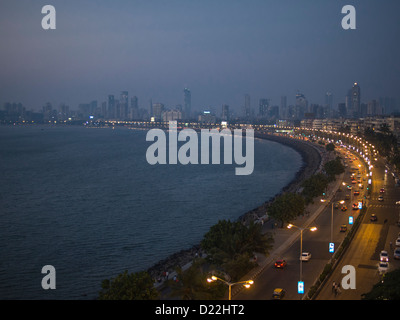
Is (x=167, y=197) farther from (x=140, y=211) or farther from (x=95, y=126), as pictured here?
(x=95, y=126)

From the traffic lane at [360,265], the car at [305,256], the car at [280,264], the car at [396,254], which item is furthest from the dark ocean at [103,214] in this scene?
the car at [396,254]

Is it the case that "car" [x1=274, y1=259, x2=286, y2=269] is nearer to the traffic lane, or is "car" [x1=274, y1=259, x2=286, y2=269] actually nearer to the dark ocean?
the traffic lane

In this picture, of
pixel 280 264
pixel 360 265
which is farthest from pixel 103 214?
pixel 360 265

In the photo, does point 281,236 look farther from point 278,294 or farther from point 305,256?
point 278,294

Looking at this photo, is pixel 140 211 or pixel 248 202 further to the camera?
pixel 248 202
